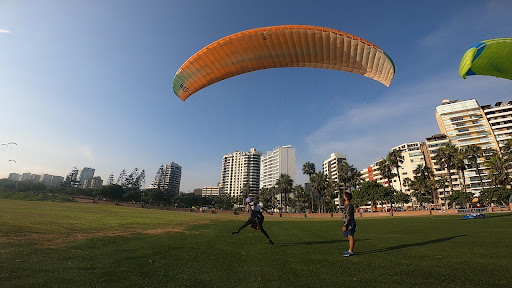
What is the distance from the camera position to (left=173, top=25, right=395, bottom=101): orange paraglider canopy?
48.1ft

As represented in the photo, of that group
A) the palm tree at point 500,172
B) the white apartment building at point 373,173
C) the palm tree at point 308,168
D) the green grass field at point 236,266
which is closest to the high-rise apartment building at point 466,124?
the white apartment building at point 373,173

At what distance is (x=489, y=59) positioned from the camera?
9.70m

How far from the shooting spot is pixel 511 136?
91938 millimetres

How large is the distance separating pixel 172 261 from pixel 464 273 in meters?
6.68

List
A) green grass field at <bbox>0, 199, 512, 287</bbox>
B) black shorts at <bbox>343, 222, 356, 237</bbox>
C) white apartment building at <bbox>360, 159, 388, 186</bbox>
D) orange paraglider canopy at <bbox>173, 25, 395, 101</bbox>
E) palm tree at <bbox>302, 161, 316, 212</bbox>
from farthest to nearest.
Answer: white apartment building at <bbox>360, 159, 388, 186</bbox> → palm tree at <bbox>302, 161, 316, 212</bbox> → orange paraglider canopy at <bbox>173, 25, 395, 101</bbox> → black shorts at <bbox>343, 222, 356, 237</bbox> → green grass field at <bbox>0, 199, 512, 287</bbox>

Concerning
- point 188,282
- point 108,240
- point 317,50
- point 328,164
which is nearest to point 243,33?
point 317,50

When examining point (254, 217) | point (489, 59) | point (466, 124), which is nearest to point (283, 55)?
point (489, 59)

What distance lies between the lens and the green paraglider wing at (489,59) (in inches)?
368

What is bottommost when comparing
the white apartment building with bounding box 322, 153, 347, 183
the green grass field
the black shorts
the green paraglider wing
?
the green grass field

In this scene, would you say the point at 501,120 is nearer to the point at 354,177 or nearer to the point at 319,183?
the point at 354,177

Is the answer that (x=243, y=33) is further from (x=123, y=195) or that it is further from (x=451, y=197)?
(x=123, y=195)

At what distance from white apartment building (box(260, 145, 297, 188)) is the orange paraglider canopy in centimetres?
15753

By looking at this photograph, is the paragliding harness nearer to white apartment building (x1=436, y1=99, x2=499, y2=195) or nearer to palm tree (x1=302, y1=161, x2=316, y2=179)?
palm tree (x1=302, y1=161, x2=316, y2=179)

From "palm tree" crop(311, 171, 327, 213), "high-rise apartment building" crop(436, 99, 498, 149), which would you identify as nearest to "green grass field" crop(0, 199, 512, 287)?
"palm tree" crop(311, 171, 327, 213)
